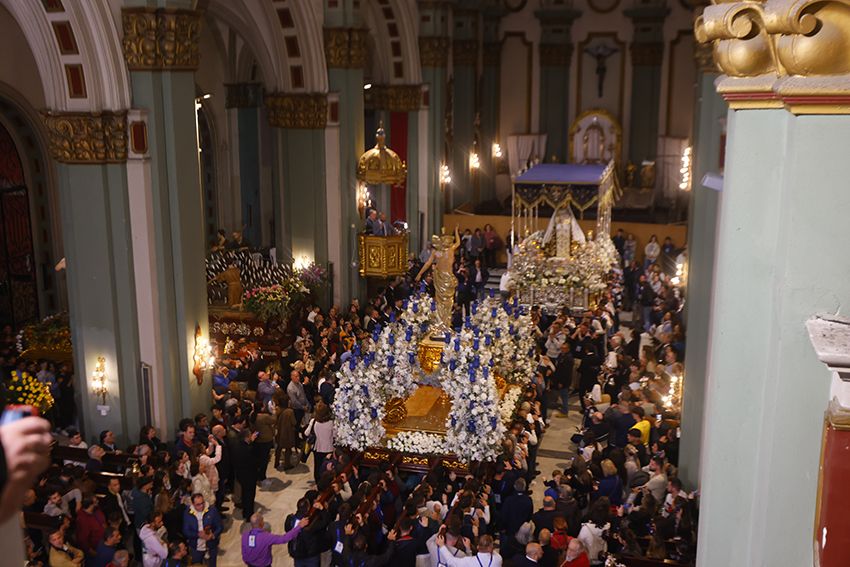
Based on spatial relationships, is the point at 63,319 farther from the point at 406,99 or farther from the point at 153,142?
the point at 406,99

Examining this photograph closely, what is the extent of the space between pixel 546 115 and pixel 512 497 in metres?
24.7

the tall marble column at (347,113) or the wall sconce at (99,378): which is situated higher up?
the tall marble column at (347,113)

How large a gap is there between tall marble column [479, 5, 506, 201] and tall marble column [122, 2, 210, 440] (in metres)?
19.3

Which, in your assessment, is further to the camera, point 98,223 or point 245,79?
point 245,79

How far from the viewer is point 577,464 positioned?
36.5 ft

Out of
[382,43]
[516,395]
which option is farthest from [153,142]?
[382,43]

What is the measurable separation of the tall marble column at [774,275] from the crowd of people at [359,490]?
5.25 m

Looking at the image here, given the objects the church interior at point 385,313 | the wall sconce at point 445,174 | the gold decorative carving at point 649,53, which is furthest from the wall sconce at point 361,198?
the gold decorative carving at point 649,53

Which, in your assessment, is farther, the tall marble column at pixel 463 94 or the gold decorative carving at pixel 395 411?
the tall marble column at pixel 463 94

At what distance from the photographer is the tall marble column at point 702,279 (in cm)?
1094

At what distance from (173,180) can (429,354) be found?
15.4 feet

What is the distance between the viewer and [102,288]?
518 inches

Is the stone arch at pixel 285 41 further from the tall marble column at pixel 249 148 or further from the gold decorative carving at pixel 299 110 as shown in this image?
the tall marble column at pixel 249 148

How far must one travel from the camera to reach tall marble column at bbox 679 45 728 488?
10.9 meters
